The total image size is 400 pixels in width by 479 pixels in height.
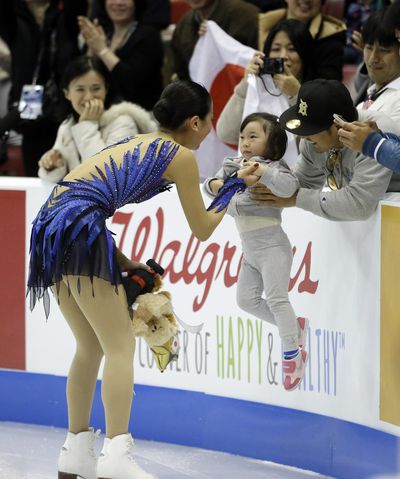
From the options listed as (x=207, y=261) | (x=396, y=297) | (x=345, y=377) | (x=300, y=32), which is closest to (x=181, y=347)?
(x=207, y=261)

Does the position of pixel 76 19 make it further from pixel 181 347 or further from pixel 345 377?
pixel 345 377

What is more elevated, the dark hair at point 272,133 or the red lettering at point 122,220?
the dark hair at point 272,133

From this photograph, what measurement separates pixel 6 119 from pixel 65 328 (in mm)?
1595

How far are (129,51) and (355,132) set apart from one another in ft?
9.22

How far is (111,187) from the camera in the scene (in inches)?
176

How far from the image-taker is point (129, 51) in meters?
6.89

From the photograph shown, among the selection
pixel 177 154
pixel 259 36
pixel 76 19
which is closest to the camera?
pixel 177 154

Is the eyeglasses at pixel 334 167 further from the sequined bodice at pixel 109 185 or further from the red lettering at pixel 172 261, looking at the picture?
the red lettering at pixel 172 261

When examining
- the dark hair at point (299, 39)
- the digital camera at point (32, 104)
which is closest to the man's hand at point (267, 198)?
the dark hair at point (299, 39)

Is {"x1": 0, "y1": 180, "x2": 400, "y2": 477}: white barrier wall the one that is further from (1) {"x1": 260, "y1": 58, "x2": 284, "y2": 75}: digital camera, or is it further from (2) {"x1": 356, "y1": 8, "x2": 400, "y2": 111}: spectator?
(1) {"x1": 260, "y1": 58, "x2": 284, "y2": 75}: digital camera

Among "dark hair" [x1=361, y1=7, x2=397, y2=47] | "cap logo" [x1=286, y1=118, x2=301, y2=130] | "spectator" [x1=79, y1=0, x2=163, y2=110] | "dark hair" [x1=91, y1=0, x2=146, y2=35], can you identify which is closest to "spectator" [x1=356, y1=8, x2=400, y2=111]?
"dark hair" [x1=361, y1=7, x2=397, y2=47]

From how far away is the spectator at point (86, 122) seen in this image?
6.04 meters

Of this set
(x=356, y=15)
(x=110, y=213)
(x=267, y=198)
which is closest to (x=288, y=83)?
(x=267, y=198)

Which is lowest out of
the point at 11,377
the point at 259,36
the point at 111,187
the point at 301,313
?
the point at 11,377
